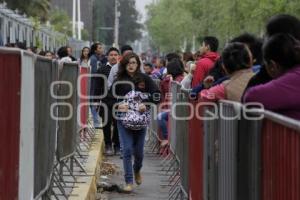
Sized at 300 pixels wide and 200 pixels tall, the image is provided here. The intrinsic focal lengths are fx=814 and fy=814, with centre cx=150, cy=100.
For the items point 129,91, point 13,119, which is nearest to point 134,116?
point 129,91

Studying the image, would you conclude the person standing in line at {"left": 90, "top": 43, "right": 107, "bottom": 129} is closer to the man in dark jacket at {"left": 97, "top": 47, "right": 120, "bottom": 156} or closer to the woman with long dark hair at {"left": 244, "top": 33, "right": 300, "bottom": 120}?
the man in dark jacket at {"left": 97, "top": 47, "right": 120, "bottom": 156}

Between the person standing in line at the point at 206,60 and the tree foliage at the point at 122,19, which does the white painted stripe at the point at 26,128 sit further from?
the tree foliage at the point at 122,19

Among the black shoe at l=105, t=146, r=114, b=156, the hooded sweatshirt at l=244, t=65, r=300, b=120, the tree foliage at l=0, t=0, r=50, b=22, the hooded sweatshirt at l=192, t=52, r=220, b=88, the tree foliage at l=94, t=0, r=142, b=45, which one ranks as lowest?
the black shoe at l=105, t=146, r=114, b=156

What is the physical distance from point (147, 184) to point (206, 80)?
11.8ft

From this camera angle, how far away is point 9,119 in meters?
5.32

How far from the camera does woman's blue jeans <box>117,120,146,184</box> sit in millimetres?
10617

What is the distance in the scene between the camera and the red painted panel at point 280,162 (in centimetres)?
406

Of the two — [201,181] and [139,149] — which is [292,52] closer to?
[201,181]

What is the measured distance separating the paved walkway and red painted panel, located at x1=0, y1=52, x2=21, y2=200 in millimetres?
5296

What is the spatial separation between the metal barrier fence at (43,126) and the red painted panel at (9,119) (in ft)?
2.36

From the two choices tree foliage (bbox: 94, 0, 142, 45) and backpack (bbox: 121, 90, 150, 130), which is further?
tree foliage (bbox: 94, 0, 142, 45)

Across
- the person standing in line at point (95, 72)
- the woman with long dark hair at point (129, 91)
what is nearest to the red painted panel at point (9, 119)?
the woman with long dark hair at point (129, 91)

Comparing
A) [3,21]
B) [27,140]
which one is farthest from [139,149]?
[3,21]

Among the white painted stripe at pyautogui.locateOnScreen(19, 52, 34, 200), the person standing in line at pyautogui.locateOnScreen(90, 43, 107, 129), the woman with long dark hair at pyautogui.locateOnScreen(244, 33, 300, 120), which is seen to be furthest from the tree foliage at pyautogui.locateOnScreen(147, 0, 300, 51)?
the woman with long dark hair at pyautogui.locateOnScreen(244, 33, 300, 120)
